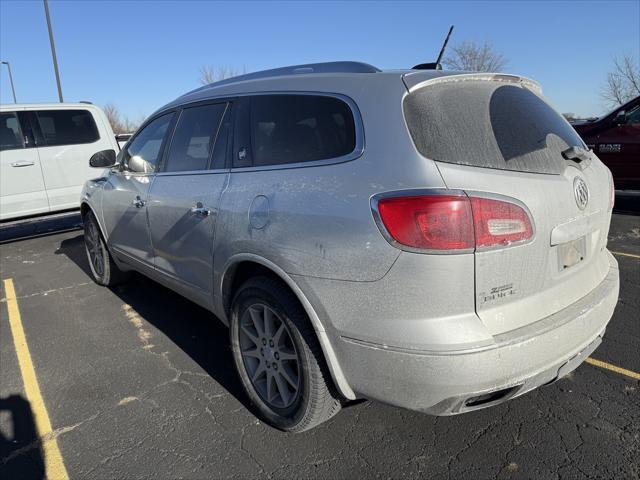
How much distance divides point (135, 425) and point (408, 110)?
2.20m

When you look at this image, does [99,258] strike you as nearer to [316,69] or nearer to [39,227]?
[316,69]

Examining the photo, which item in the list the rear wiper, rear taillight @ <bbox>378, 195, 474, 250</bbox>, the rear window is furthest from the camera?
the rear wiper

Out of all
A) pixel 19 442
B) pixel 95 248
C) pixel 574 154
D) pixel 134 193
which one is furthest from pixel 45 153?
pixel 574 154

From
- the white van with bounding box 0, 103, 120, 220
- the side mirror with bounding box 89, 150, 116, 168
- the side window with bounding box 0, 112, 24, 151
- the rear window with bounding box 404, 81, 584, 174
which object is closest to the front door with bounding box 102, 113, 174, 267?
the side mirror with bounding box 89, 150, 116, 168

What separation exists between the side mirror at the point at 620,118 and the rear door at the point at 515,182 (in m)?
6.72

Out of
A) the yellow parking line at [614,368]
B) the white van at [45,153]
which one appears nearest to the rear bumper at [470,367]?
the yellow parking line at [614,368]

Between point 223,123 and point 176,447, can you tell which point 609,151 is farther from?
point 176,447

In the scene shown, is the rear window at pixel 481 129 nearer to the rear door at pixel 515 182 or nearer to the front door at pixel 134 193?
the rear door at pixel 515 182

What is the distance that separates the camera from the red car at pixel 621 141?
7.69 metres

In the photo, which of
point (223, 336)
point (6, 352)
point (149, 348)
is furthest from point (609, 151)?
point (6, 352)

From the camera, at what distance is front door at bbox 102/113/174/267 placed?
3.61 m

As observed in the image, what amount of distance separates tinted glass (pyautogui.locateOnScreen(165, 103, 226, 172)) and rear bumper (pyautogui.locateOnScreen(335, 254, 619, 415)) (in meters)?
1.59

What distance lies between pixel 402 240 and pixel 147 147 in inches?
109

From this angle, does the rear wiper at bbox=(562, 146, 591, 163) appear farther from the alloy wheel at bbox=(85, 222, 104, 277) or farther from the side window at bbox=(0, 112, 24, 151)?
the side window at bbox=(0, 112, 24, 151)
